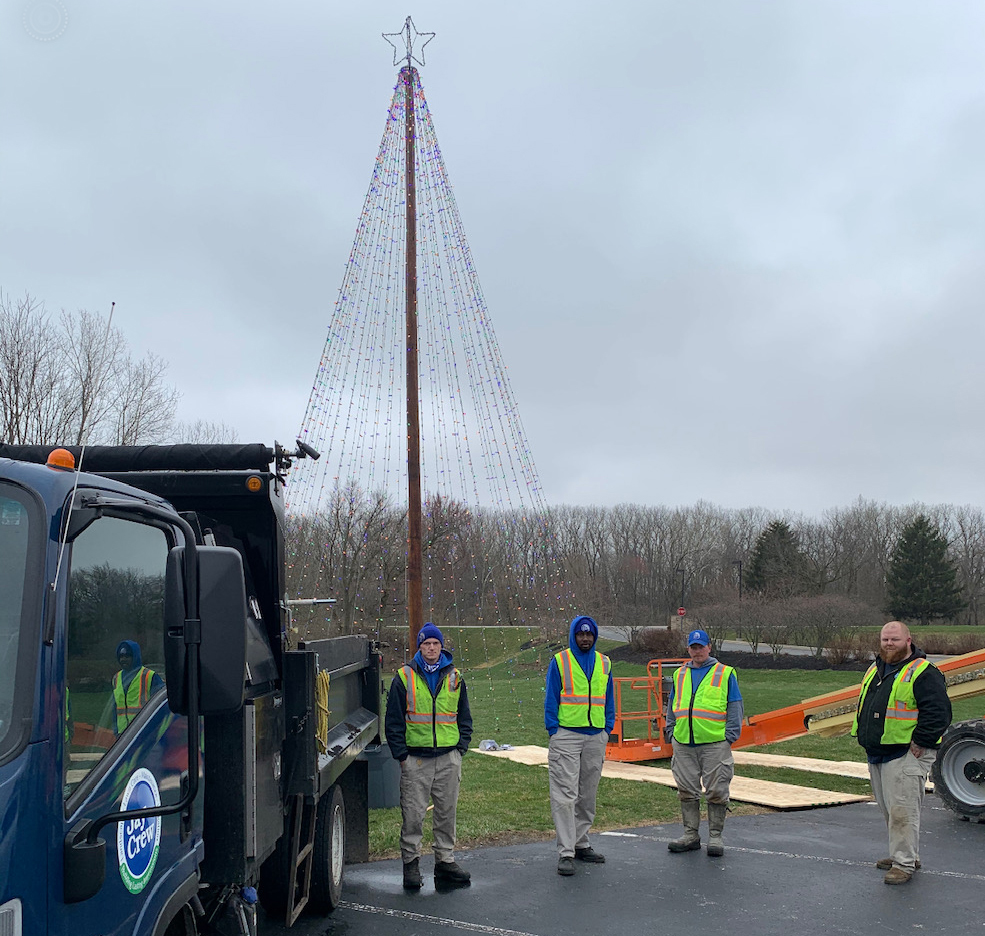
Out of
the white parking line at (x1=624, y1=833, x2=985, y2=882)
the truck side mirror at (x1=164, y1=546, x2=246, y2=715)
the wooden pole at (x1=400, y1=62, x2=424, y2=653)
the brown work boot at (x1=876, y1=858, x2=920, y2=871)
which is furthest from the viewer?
the wooden pole at (x1=400, y1=62, x2=424, y2=653)

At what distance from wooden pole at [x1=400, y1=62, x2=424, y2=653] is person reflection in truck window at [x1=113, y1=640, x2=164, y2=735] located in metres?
10.1

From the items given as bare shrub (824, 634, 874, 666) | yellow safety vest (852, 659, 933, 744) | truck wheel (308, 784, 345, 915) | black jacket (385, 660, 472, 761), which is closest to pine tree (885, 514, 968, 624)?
bare shrub (824, 634, 874, 666)

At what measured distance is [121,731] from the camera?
296 cm

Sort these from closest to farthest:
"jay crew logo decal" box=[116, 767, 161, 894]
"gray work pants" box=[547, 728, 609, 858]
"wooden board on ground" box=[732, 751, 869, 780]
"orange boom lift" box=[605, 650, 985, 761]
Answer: "jay crew logo decal" box=[116, 767, 161, 894], "gray work pants" box=[547, 728, 609, 858], "orange boom lift" box=[605, 650, 985, 761], "wooden board on ground" box=[732, 751, 869, 780]

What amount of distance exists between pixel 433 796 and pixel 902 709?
11.7 ft

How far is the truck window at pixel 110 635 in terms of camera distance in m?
2.72

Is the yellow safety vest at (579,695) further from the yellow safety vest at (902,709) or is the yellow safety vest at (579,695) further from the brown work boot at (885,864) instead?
the brown work boot at (885,864)

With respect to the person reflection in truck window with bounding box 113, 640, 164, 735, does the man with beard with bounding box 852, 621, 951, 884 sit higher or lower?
lower

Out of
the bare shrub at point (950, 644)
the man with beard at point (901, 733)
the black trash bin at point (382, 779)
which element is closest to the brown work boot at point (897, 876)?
the man with beard at point (901, 733)

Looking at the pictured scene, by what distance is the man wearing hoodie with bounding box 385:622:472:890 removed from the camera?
24.4ft

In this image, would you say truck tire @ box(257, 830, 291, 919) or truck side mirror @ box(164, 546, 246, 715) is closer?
truck side mirror @ box(164, 546, 246, 715)

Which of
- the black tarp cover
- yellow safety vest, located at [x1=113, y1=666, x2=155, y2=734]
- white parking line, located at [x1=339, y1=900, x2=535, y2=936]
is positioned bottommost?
white parking line, located at [x1=339, y1=900, x2=535, y2=936]

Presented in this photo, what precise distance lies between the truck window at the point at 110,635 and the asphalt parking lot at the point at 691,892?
11.5ft

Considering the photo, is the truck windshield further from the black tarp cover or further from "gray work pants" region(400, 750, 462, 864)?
"gray work pants" region(400, 750, 462, 864)
